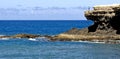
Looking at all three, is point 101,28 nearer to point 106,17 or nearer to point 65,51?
point 106,17

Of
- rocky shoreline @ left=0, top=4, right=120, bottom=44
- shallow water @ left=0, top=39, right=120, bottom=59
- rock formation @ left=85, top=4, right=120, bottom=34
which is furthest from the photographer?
rock formation @ left=85, top=4, right=120, bottom=34

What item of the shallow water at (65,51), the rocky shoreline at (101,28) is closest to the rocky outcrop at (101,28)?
the rocky shoreline at (101,28)

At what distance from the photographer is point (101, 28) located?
9044cm

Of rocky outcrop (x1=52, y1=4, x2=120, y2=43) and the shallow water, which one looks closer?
the shallow water

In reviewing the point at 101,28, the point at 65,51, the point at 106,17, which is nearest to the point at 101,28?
the point at 101,28

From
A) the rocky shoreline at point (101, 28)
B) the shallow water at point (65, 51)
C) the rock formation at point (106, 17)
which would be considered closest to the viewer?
the shallow water at point (65, 51)

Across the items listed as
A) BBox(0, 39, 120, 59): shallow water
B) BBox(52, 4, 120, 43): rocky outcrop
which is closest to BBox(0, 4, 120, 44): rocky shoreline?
BBox(52, 4, 120, 43): rocky outcrop

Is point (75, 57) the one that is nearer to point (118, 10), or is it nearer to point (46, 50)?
point (46, 50)

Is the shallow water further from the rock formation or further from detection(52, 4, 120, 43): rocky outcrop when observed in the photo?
the rock formation

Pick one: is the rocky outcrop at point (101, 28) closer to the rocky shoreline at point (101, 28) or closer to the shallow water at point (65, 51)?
the rocky shoreline at point (101, 28)

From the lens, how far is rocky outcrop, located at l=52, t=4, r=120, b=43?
87.2 metres

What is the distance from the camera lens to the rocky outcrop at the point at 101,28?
87.2 m

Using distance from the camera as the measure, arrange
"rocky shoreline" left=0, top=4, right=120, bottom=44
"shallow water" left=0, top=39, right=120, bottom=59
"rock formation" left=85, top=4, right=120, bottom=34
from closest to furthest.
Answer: "shallow water" left=0, top=39, right=120, bottom=59 → "rocky shoreline" left=0, top=4, right=120, bottom=44 → "rock formation" left=85, top=4, right=120, bottom=34

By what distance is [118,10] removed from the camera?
87562 millimetres
